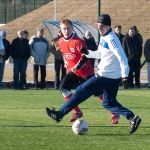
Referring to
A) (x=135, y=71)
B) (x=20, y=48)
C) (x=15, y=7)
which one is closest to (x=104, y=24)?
(x=20, y=48)

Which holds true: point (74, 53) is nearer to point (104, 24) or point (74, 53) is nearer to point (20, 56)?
point (104, 24)

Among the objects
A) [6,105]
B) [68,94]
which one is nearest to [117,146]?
[68,94]

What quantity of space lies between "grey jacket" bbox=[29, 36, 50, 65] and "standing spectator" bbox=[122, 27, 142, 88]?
263 cm

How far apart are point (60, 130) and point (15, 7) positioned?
129 feet

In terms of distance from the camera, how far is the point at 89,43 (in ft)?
86.5

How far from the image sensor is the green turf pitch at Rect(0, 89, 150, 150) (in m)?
12.3

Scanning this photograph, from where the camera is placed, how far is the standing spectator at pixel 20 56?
87.6ft

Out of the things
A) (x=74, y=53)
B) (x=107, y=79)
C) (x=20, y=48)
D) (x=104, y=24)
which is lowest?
(x=20, y=48)

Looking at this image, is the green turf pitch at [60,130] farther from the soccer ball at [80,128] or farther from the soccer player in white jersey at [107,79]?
the soccer player in white jersey at [107,79]

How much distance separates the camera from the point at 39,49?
27.0 metres

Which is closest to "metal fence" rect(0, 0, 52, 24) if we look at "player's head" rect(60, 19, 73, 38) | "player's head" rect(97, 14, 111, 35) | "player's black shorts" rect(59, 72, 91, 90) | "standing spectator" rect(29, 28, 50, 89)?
"standing spectator" rect(29, 28, 50, 89)

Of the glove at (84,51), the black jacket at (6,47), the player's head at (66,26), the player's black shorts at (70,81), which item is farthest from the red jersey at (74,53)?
the black jacket at (6,47)

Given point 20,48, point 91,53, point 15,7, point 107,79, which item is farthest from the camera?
point 15,7

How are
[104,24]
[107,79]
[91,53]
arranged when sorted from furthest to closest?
[91,53] < [104,24] < [107,79]
